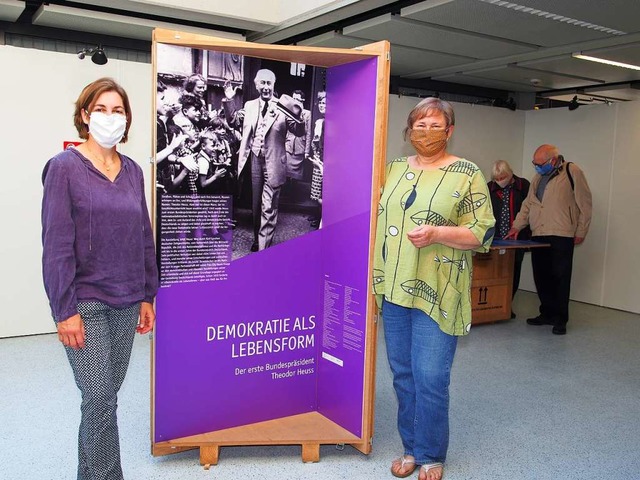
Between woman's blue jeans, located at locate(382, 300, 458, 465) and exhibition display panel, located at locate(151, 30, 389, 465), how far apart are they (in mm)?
164

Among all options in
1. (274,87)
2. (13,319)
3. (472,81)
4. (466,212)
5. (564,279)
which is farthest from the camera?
(472,81)

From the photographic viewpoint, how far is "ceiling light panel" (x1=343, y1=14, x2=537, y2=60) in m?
4.91

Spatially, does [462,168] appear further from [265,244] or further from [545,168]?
[545,168]

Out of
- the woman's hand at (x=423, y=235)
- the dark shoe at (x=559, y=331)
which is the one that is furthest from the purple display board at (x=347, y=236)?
the dark shoe at (x=559, y=331)

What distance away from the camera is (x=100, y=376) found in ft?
7.31

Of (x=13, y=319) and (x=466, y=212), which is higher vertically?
(x=466, y=212)

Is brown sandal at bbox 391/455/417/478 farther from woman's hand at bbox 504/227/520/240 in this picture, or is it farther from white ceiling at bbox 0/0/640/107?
woman's hand at bbox 504/227/520/240

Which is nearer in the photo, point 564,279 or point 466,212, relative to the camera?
point 466,212

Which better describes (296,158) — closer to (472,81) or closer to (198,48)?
(198,48)

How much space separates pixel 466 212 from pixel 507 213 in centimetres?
396

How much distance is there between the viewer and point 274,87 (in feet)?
9.78

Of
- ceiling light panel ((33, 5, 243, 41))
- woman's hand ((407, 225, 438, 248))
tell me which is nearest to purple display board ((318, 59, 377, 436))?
woman's hand ((407, 225, 438, 248))

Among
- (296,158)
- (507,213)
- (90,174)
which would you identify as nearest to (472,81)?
(507,213)

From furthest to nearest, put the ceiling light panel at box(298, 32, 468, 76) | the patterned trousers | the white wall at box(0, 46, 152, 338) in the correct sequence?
the ceiling light panel at box(298, 32, 468, 76), the white wall at box(0, 46, 152, 338), the patterned trousers
